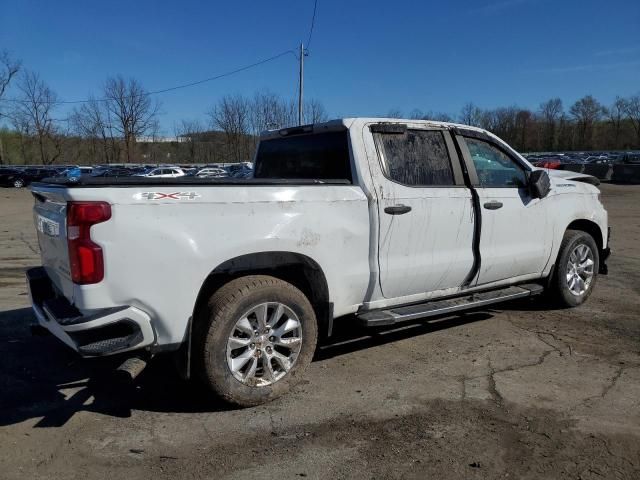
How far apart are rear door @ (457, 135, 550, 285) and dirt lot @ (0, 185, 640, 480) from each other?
27.4 inches

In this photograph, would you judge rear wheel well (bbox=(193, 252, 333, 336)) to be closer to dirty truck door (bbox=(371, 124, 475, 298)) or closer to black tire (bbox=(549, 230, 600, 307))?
dirty truck door (bbox=(371, 124, 475, 298))

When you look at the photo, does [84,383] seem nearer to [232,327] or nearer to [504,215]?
[232,327]

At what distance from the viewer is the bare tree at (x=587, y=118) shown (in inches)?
4355

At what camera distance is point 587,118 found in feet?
364

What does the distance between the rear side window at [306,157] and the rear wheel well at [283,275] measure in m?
0.82

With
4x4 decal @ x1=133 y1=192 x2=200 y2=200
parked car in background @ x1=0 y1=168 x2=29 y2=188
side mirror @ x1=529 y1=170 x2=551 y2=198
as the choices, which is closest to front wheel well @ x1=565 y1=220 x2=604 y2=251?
side mirror @ x1=529 y1=170 x2=551 y2=198

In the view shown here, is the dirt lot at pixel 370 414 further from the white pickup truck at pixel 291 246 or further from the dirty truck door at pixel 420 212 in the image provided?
the dirty truck door at pixel 420 212

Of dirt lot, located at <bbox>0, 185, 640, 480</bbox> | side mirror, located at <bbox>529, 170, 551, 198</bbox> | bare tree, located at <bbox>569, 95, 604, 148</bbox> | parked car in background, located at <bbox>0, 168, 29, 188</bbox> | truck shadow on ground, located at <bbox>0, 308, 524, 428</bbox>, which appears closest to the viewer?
dirt lot, located at <bbox>0, 185, 640, 480</bbox>

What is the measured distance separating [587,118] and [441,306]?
400ft

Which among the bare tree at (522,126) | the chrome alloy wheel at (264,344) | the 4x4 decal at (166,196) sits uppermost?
the bare tree at (522,126)

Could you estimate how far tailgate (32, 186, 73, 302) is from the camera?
10.9 feet

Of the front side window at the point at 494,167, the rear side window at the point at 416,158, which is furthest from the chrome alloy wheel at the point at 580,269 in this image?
the rear side window at the point at 416,158

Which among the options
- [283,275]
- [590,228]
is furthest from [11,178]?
[590,228]

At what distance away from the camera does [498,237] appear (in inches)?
196
